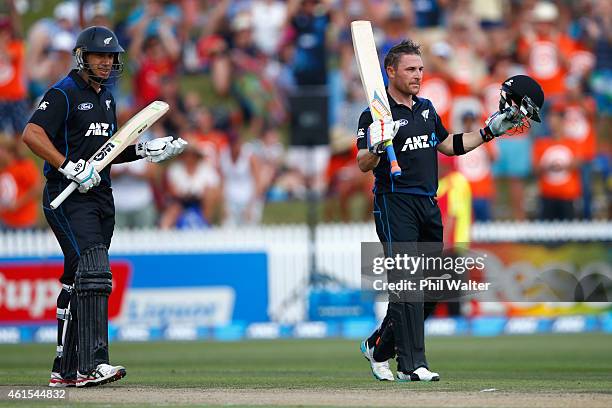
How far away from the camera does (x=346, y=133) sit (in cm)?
1775

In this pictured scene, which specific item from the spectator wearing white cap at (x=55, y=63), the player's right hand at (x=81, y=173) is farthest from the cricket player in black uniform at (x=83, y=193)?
the spectator wearing white cap at (x=55, y=63)

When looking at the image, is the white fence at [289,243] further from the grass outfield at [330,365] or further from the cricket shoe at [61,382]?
the cricket shoe at [61,382]

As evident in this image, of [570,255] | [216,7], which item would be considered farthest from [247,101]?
[570,255]

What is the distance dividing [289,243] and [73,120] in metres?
8.85

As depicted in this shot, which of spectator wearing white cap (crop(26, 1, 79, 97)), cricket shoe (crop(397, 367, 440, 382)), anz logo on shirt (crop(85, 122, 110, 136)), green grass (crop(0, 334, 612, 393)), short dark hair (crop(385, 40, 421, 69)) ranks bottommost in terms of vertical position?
green grass (crop(0, 334, 612, 393))

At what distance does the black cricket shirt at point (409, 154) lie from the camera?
7.98 metres

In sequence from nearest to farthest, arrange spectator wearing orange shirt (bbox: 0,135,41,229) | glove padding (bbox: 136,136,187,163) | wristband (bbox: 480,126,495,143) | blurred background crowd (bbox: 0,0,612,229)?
glove padding (bbox: 136,136,187,163) → wristband (bbox: 480,126,495,143) → spectator wearing orange shirt (bbox: 0,135,41,229) → blurred background crowd (bbox: 0,0,612,229)

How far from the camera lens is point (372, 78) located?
8148mm

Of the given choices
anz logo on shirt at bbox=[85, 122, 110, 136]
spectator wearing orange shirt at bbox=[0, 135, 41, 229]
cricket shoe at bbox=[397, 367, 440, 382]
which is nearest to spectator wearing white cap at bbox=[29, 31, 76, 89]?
spectator wearing orange shirt at bbox=[0, 135, 41, 229]

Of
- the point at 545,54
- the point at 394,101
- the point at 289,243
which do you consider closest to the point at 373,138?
the point at 394,101

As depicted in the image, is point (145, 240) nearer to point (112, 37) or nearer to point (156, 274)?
point (156, 274)

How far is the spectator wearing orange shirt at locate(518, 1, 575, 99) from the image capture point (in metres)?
17.9

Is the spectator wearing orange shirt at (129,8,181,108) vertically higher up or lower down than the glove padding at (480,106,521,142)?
higher up

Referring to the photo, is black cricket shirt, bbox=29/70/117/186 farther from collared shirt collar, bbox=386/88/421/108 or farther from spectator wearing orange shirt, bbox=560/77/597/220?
spectator wearing orange shirt, bbox=560/77/597/220
